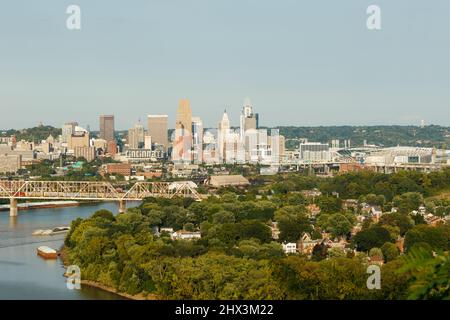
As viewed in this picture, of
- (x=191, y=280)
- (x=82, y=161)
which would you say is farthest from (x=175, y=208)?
(x=82, y=161)

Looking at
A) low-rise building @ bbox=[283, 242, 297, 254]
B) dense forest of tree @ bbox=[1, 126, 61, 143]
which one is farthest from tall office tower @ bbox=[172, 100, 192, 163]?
low-rise building @ bbox=[283, 242, 297, 254]

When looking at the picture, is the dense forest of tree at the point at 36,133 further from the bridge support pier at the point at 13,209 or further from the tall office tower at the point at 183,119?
the bridge support pier at the point at 13,209

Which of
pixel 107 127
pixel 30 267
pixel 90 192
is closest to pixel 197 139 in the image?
pixel 107 127

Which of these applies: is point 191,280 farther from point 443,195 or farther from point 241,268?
point 443,195

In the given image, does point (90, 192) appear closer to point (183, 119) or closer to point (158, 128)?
point (183, 119)
